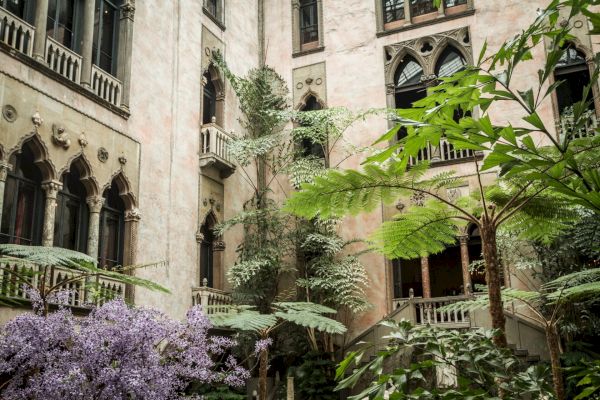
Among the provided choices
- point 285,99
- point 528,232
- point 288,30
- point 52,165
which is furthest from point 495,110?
point 528,232

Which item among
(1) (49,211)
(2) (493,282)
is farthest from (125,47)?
(2) (493,282)

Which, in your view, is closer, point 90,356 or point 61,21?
point 90,356

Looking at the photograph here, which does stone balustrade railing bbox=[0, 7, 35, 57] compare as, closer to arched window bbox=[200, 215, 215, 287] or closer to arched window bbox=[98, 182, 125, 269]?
arched window bbox=[98, 182, 125, 269]

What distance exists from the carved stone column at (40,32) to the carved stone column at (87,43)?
3.43 feet

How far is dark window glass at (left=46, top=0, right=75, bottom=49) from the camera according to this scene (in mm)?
11055

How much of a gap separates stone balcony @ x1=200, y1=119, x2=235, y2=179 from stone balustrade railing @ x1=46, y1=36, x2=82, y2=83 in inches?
147

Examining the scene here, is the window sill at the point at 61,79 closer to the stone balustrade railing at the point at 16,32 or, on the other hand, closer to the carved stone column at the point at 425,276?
the stone balustrade railing at the point at 16,32

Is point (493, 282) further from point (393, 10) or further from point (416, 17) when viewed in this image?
point (393, 10)

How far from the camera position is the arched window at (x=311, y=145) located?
1672cm

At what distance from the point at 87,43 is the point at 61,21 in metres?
0.57

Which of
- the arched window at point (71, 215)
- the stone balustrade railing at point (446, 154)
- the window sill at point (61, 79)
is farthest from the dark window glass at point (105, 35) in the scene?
the stone balustrade railing at point (446, 154)

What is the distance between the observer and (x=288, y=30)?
59.1 ft

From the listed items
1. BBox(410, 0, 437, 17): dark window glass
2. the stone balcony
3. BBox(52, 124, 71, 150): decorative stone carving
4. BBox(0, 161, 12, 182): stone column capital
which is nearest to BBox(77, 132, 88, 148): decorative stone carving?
BBox(52, 124, 71, 150): decorative stone carving

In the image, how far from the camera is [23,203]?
32.8ft
